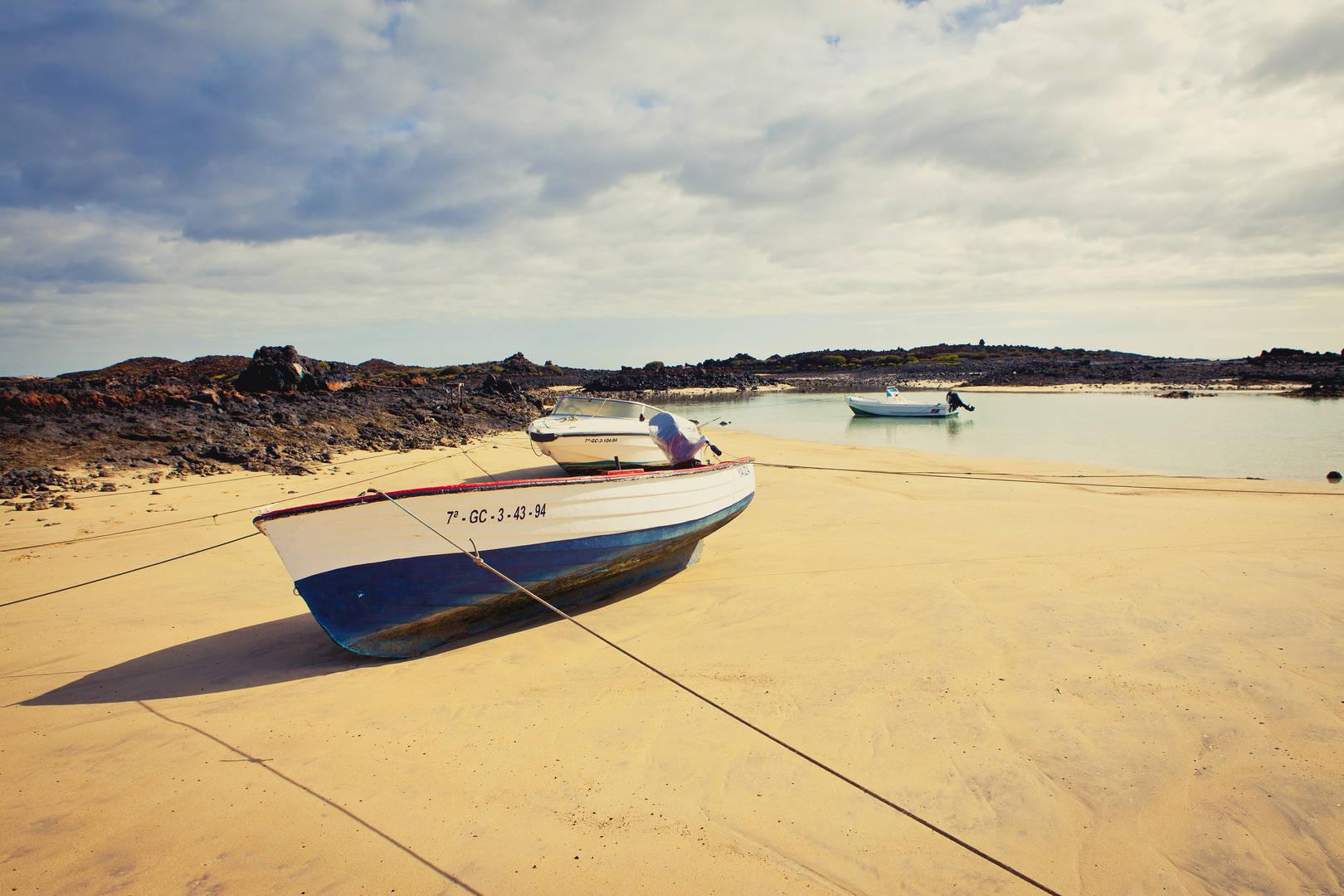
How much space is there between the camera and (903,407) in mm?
31969

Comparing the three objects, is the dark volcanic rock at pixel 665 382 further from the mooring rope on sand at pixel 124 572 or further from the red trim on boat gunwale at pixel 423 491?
the red trim on boat gunwale at pixel 423 491

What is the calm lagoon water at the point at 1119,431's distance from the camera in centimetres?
1622

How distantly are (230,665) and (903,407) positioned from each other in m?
31.0

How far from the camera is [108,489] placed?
35.2ft

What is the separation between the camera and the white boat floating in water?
31.7m

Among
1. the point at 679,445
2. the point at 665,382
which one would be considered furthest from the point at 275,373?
the point at 665,382

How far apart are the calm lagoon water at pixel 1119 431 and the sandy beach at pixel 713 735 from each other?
10.4 m

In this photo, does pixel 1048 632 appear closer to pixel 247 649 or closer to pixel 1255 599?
pixel 1255 599

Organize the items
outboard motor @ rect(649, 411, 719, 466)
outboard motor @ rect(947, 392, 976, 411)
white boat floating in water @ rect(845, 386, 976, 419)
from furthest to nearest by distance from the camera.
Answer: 1. outboard motor @ rect(947, 392, 976, 411)
2. white boat floating in water @ rect(845, 386, 976, 419)
3. outboard motor @ rect(649, 411, 719, 466)

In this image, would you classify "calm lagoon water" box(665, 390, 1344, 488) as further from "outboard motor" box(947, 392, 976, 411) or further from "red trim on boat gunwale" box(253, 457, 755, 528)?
"red trim on boat gunwale" box(253, 457, 755, 528)

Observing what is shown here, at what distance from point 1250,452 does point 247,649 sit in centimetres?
2243

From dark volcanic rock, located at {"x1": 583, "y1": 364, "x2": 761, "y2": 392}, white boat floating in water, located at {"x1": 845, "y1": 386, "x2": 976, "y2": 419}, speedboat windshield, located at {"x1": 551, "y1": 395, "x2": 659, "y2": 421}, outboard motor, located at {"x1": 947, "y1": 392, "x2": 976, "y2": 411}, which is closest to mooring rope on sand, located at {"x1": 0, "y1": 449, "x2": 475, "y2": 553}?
speedboat windshield, located at {"x1": 551, "y1": 395, "x2": 659, "y2": 421}

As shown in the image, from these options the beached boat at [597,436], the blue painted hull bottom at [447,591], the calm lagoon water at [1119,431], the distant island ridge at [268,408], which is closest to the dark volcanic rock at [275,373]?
the distant island ridge at [268,408]

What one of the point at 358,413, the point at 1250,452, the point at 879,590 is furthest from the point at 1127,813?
the point at 358,413
